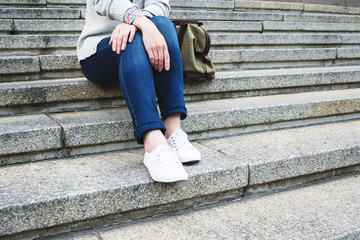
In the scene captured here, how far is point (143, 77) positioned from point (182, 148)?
39cm

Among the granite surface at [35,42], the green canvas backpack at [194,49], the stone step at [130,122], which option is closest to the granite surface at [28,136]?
the stone step at [130,122]

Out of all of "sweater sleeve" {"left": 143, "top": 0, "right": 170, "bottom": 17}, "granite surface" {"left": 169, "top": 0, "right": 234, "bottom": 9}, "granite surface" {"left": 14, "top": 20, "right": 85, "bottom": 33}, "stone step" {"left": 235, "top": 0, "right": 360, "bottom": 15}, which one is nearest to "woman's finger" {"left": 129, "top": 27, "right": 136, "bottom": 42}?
"sweater sleeve" {"left": 143, "top": 0, "right": 170, "bottom": 17}

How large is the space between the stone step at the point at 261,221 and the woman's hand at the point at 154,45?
732 millimetres

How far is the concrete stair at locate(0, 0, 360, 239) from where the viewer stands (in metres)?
1.45

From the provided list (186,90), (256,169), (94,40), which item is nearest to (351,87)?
(186,90)

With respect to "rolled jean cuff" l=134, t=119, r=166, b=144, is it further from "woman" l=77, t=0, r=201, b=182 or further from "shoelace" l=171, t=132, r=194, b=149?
"shoelace" l=171, t=132, r=194, b=149

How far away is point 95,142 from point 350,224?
131 cm

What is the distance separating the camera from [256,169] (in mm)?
1775

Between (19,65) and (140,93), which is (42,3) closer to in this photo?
(19,65)

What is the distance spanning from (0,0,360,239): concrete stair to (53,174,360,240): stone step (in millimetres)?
61

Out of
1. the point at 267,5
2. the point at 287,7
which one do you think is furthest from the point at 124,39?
the point at 287,7

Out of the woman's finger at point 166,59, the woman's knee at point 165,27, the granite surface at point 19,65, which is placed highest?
the woman's knee at point 165,27

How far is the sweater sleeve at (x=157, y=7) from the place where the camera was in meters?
1.95

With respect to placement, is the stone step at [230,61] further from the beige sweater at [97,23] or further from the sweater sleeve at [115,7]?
the sweater sleeve at [115,7]
